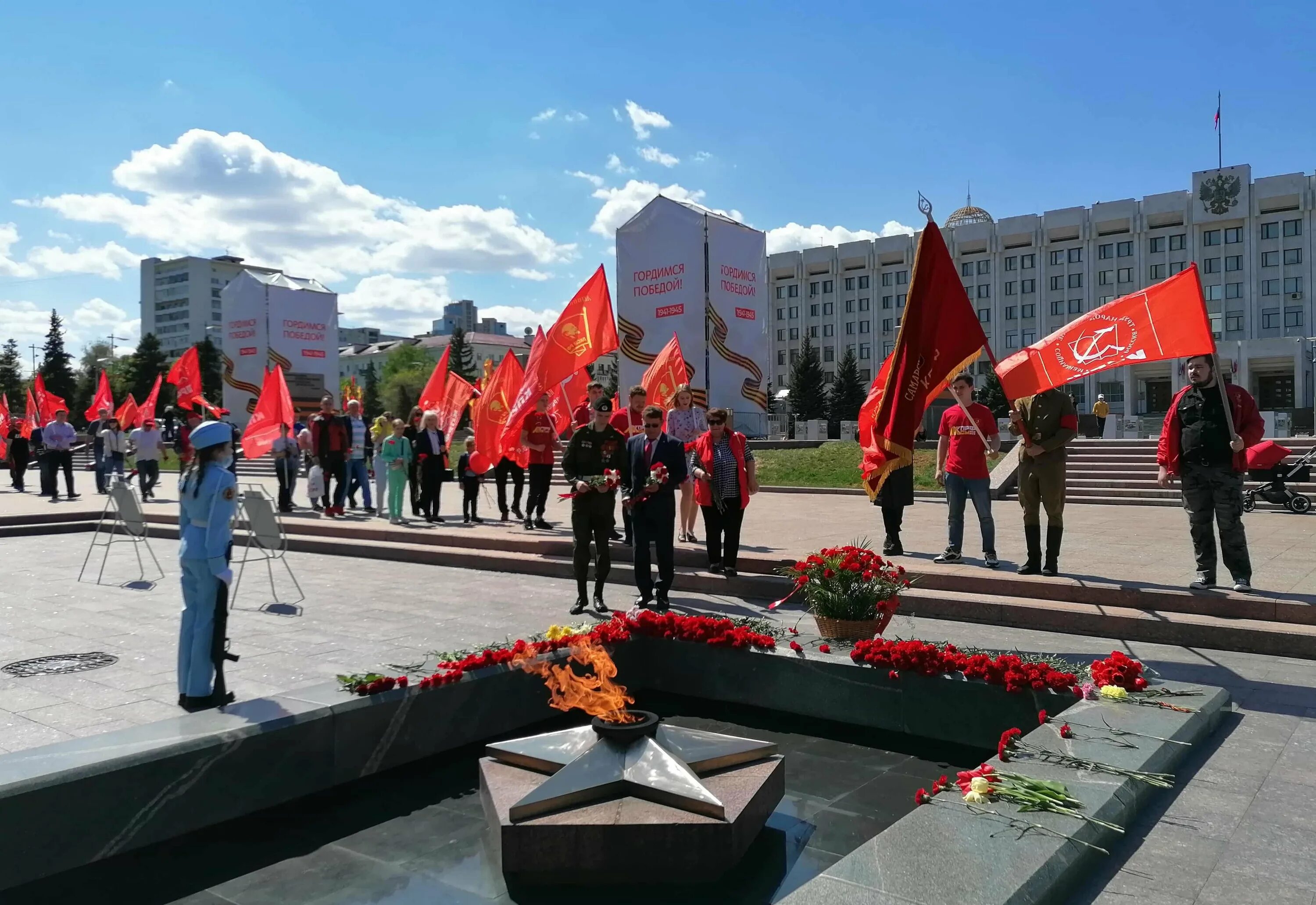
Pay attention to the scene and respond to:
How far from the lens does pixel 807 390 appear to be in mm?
65688

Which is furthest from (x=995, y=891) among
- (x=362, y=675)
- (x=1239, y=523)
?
(x=1239, y=523)

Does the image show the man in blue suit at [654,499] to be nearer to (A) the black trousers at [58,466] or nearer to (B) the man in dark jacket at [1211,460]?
(B) the man in dark jacket at [1211,460]

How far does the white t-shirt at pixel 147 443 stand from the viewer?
A: 777 inches

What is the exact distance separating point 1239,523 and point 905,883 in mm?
5797

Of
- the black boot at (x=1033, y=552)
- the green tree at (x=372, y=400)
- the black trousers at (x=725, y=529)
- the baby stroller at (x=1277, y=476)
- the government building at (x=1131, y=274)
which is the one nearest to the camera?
the black boot at (x=1033, y=552)

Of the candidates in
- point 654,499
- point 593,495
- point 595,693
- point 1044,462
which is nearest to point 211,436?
point 595,693

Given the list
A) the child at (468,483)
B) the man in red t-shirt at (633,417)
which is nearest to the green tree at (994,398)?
the child at (468,483)

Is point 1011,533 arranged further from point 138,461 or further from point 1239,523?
point 138,461

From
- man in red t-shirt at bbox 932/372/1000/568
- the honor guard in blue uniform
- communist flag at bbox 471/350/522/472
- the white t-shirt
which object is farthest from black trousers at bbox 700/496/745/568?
the white t-shirt

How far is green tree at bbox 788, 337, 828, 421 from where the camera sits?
6556cm

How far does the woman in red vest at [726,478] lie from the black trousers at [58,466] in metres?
16.5

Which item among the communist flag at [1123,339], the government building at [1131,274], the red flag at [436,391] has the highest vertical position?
the government building at [1131,274]

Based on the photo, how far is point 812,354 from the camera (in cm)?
6644

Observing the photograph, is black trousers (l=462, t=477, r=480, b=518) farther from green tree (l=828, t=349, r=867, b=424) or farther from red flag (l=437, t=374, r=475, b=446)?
green tree (l=828, t=349, r=867, b=424)
